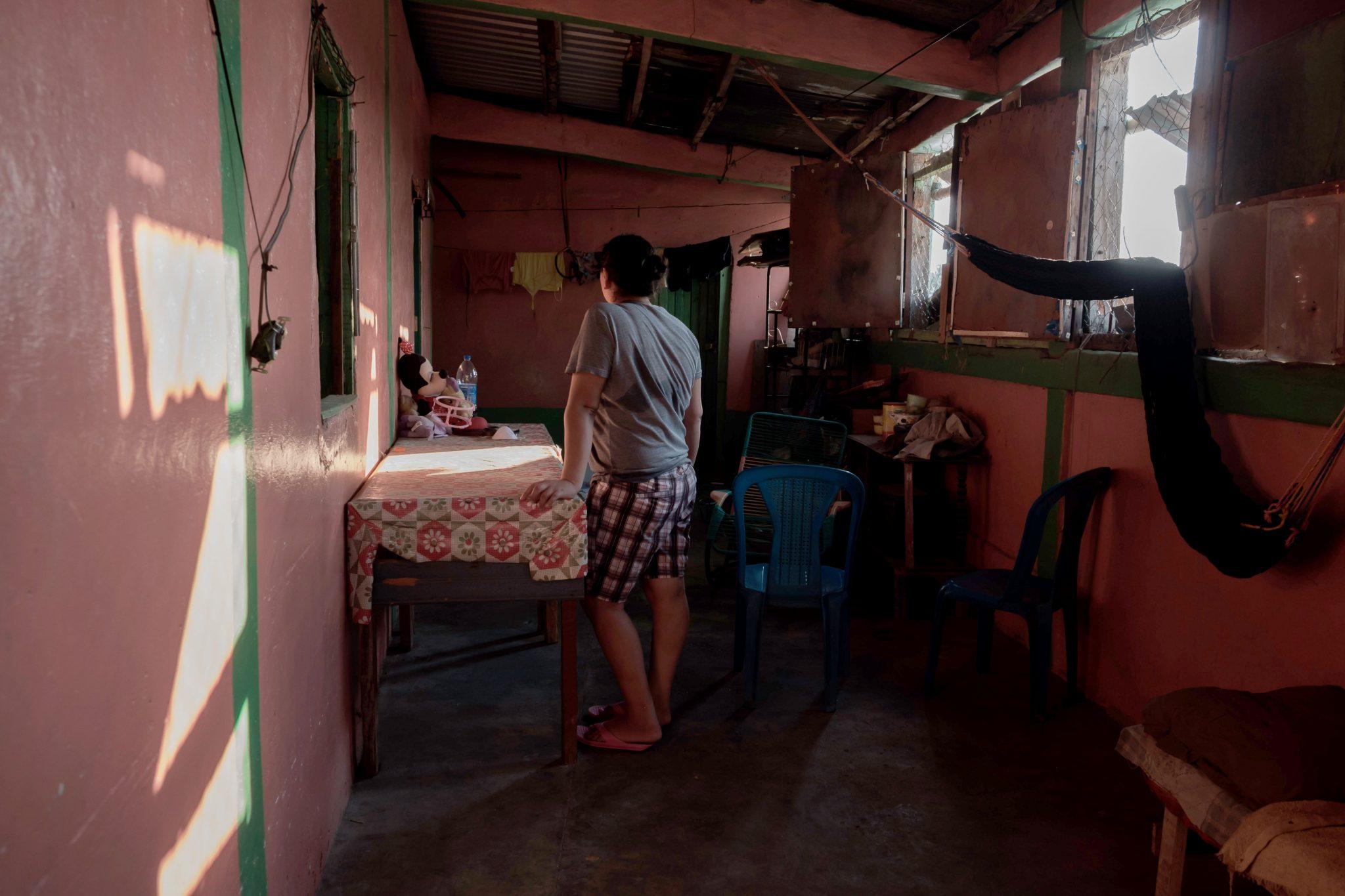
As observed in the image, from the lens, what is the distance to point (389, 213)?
4.13 m

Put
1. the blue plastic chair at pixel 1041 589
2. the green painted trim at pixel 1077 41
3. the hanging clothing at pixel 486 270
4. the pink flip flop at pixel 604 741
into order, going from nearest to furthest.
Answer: the pink flip flop at pixel 604 741 < the blue plastic chair at pixel 1041 589 < the green painted trim at pixel 1077 41 < the hanging clothing at pixel 486 270

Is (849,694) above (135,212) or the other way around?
the other way around

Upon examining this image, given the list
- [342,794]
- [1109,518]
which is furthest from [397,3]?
[1109,518]

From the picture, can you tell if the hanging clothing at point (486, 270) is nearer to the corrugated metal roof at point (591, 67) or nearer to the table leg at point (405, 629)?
the corrugated metal roof at point (591, 67)

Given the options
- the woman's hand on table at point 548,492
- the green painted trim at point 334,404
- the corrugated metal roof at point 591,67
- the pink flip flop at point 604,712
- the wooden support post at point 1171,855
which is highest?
the corrugated metal roof at point 591,67

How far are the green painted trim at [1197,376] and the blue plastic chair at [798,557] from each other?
3.53ft

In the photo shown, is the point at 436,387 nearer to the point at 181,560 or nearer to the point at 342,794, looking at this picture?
the point at 342,794

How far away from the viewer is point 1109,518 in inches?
140

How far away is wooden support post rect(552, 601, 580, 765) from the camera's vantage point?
2949mm

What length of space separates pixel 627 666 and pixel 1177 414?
1.92 m

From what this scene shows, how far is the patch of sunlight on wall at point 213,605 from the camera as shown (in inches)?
51.6

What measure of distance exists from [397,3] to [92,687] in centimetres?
452

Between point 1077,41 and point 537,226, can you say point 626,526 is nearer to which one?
point 1077,41

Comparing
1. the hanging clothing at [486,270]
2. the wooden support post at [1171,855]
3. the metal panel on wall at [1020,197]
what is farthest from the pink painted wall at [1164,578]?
the hanging clothing at [486,270]
